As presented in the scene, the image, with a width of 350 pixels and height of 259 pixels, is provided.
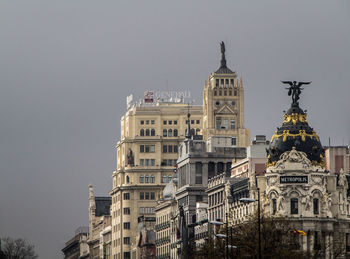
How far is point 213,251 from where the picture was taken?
654 feet

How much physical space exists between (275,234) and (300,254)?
464 cm

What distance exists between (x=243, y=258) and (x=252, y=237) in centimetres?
682

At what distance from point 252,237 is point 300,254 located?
6.06 meters

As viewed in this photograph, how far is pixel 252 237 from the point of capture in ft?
642

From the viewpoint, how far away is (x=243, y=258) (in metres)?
189

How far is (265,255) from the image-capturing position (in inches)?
7426

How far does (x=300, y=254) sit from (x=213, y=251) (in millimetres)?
11215

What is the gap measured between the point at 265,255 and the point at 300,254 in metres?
7.60

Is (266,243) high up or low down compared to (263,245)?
up

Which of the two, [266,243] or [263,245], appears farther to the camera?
[266,243]

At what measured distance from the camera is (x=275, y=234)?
197750 millimetres

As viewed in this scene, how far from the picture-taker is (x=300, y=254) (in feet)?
639

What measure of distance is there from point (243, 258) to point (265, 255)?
8.66 feet
